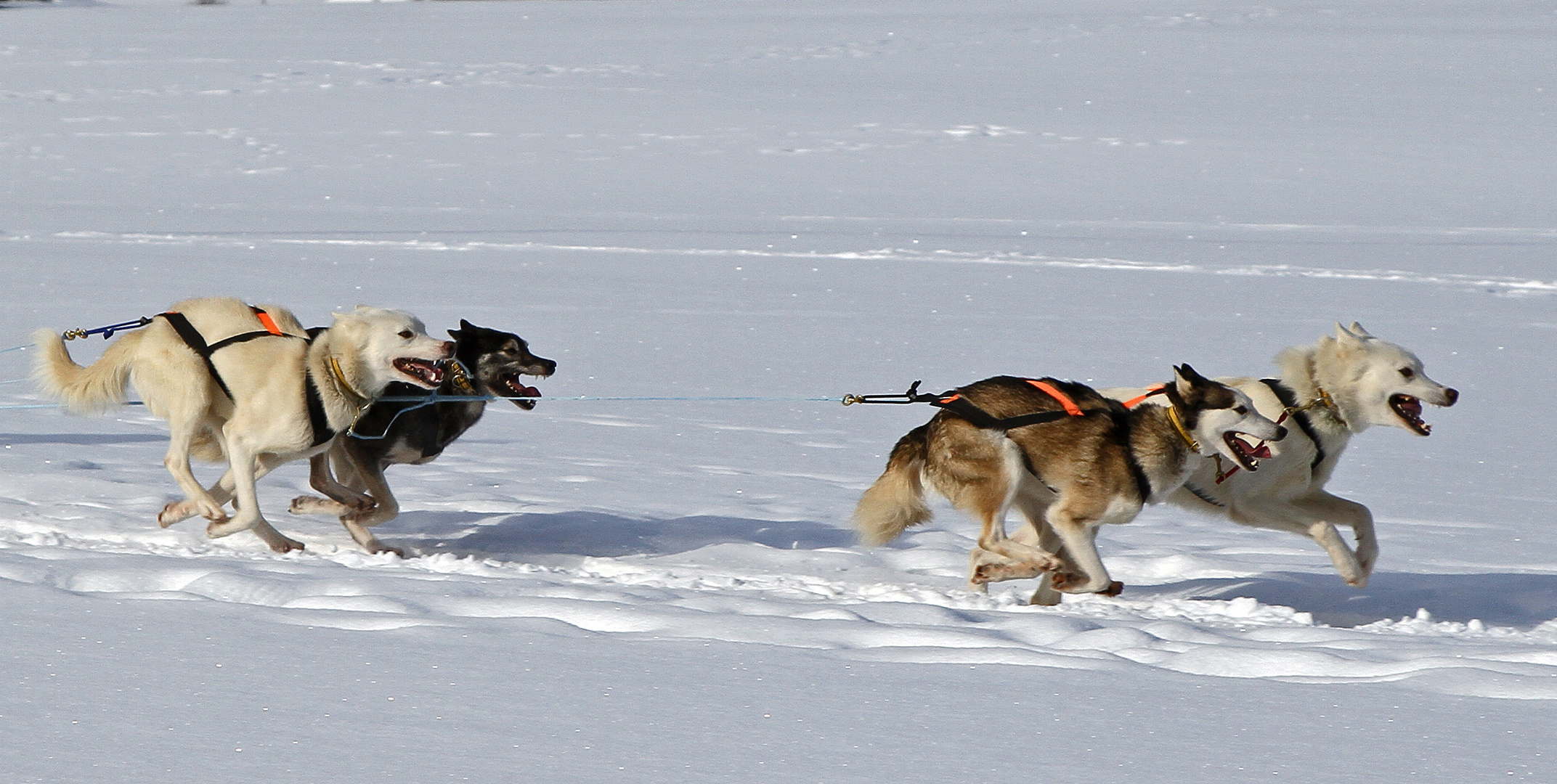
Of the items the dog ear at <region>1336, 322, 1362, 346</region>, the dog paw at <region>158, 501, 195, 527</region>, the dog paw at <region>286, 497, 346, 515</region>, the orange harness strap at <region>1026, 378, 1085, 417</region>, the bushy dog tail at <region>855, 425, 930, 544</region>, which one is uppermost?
the dog ear at <region>1336, 322, 1362, 346</region>

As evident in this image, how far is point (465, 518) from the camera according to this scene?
19.3ft

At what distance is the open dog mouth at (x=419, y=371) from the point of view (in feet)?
16.8

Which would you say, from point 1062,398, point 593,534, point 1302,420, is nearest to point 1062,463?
point 1062,398

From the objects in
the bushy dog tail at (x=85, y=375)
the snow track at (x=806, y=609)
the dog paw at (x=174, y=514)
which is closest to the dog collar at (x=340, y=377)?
the snow track at (x=806, y=609)

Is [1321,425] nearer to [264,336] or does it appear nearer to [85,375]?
[264,336]

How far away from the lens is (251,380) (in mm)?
5160

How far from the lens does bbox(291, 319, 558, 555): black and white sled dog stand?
5395mm

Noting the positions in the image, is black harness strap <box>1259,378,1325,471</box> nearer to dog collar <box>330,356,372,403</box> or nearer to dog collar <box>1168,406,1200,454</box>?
dog collar <box>1168,406,1200,454</box>

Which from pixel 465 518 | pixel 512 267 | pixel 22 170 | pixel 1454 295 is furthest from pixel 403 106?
pixel 465 518

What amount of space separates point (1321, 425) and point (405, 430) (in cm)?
307

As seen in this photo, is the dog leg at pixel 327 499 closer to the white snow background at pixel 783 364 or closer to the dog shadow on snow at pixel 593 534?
the white snow background at pixel 783 364

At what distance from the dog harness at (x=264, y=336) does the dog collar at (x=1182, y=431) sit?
2.61 metres

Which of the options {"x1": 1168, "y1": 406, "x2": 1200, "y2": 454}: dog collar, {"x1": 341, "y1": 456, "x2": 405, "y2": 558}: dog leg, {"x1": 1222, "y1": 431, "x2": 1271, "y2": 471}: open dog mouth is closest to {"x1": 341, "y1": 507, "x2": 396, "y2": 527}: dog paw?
{"x1": 341, "y1": 456, "x2": 405, "y2": 558}: dog leg

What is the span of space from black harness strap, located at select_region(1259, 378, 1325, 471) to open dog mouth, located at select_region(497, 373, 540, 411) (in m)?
2.48
